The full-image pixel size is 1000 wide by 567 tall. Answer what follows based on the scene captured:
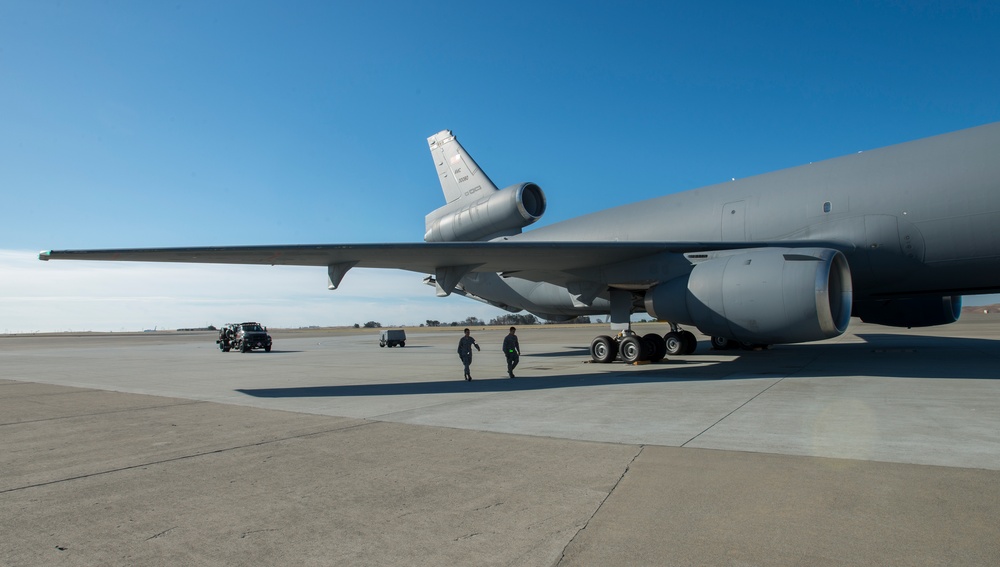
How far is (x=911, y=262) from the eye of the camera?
12.3 m

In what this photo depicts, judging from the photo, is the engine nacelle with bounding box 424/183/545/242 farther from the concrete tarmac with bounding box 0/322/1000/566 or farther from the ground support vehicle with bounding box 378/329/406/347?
the ground support vehicle with bounding box 378/329/406/347

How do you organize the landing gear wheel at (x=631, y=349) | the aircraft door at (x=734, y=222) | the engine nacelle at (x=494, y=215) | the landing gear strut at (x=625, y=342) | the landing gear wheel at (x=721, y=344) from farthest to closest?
the landing gear wheel at (x=721, y=344)
the engine nacelle at (x=494, y=215)
the landing gear strut at (x=625, y=342)
the landing gear wheel at (x=631, y=349)
the aircraft door at (x=734, y=222)

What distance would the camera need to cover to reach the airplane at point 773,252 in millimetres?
11320

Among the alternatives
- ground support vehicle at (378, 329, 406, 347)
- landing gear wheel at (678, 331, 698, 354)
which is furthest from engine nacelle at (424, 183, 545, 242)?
ground support vehicle at (378, 329, 406, 347)

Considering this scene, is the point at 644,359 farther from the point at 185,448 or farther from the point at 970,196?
the point at 185,448

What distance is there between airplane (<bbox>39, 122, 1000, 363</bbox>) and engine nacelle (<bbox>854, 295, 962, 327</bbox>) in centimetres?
20

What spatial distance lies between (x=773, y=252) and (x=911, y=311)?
9.54 m

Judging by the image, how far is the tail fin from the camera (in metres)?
20.5

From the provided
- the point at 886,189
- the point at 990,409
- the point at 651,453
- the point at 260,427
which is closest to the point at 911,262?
the point at 886,189

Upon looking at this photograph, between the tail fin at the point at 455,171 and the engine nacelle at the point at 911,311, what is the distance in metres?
12.2

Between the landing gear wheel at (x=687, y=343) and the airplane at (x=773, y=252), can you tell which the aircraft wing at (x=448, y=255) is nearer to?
the airplane at (x=773, y=252)

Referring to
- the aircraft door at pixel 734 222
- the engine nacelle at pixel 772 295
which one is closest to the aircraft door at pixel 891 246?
the engine nacelle at pixel 772 295

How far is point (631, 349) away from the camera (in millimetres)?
15836

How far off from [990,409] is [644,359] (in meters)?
8.50
